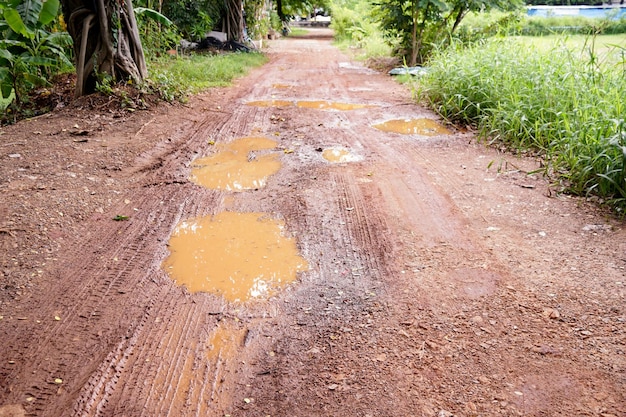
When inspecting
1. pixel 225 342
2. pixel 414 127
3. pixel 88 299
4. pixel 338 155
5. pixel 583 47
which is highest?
pixel 583 47

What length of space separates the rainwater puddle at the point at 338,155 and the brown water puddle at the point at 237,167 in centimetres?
53

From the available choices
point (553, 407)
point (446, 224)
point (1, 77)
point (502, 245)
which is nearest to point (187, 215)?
point (446, 224)

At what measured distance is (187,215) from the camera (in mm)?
3662

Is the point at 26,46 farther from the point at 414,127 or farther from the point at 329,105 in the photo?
the point at 414,127

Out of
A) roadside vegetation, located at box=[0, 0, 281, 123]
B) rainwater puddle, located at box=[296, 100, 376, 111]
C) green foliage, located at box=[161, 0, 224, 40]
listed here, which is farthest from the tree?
green foliage, located at box=[161, 0, 224, 40]

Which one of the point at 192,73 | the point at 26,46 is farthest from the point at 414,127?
the point at 26,46

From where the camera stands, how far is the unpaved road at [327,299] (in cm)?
202

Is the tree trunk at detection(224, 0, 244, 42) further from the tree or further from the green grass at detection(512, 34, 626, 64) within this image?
the green grass at detection(512, 34, 626, 64)

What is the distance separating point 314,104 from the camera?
24.8ft

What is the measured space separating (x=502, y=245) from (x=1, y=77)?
6.54 meters

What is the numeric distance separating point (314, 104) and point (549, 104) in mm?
3529

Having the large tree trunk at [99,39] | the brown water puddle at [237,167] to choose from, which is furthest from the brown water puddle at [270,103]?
the brown water puddle at [237,167]

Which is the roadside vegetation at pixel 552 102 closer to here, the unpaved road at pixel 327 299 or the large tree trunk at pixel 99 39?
the unpaved road at pixel 327 299

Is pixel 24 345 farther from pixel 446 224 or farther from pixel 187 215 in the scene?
pixel 446 224
